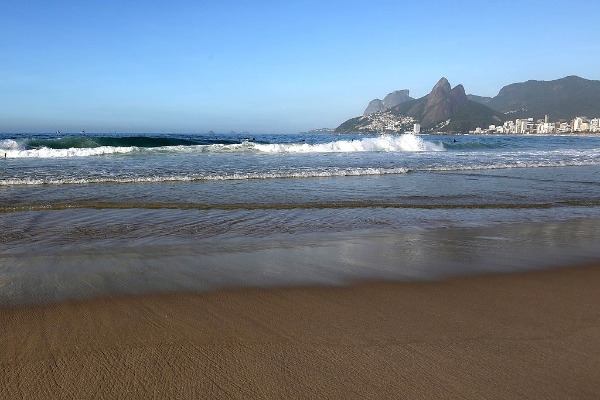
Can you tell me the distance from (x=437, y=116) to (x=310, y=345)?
14896 cm

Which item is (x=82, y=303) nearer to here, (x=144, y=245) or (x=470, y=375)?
(x=144, y=245)

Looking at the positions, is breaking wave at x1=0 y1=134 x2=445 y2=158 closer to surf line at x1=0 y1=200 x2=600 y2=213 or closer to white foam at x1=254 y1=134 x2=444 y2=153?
white foam at x1=254 y1=134 x2=444 y2=153

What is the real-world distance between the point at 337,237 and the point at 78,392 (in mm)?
4646

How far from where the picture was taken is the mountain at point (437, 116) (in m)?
134

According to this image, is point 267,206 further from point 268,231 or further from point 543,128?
point 543,128

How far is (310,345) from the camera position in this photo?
3.09 metres

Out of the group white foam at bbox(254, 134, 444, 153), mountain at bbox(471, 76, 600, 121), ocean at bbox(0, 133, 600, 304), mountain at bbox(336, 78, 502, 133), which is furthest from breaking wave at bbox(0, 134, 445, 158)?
mountain at bbox(471, 76, 600, 121)

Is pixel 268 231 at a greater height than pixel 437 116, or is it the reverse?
pixel 437 116

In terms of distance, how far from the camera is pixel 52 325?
3.38m

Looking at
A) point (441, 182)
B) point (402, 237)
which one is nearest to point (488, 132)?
point (441, 182)

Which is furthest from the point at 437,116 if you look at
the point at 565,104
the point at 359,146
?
the point at 359,146

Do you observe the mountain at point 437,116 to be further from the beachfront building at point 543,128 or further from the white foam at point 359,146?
the white foam at point 359,146

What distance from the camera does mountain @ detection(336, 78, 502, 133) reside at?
13423 centimetres

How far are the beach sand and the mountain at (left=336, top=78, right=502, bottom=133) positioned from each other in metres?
129
